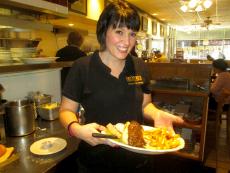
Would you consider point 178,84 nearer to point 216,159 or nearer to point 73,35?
point 216,159

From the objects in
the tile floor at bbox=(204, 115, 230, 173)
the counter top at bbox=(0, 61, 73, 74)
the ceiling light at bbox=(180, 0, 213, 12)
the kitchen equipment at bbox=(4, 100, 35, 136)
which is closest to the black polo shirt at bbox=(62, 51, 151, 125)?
the kitchen equipment at bbox=(4, 100, 35, 136)

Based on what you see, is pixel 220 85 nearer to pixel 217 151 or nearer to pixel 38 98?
pixel 217 151

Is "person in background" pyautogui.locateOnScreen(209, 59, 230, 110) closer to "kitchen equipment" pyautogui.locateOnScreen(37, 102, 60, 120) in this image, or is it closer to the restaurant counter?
"kitchen equipment" pyautogui.locateOnScreen(37, 102, 60, 120)

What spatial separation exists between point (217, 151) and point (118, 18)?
8.81ft

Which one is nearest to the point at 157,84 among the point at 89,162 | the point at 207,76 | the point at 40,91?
the point at 207,76

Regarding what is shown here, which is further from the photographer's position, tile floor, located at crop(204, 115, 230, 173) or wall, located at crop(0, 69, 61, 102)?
tile floor, located at crop(204, 115, 230, 173)

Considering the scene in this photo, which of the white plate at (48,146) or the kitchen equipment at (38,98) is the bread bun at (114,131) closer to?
the white plate at (48,146)

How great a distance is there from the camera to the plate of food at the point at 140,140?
33.4 inches

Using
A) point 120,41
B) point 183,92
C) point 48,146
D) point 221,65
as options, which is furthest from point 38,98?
point 221,65

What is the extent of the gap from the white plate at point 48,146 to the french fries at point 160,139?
0.48 meters

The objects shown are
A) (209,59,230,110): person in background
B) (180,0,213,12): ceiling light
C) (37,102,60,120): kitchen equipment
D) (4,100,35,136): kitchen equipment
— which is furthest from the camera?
(180,0,213,12): ceiling light

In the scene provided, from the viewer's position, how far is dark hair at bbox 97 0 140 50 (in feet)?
3.17

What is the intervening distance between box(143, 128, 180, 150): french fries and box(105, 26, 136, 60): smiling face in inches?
14.1

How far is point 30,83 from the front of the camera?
1855 millimetres
